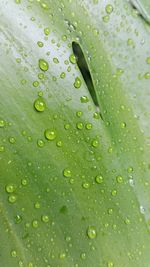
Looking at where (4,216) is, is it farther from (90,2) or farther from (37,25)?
→ (90,2)

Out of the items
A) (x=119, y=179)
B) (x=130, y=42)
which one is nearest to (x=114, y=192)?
(x=119, y=179)

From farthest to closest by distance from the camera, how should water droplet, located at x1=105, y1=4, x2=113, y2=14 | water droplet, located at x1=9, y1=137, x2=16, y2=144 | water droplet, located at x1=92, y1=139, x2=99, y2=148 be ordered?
1. water droplet, located at x1=105, y1=4, x2=113, y2=14
2. water droplet, located at x1=92, y1=139, x2=99, y2=148
3. water droplet, located at x1=9, y1=137, x2=16, y2=144

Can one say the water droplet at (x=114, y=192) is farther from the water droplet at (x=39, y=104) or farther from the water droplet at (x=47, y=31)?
the water droplet at (x=47, y=31)

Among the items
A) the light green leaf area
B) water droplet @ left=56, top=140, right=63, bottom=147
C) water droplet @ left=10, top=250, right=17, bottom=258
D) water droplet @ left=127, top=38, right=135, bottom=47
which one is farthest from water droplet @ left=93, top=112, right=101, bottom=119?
water droplet @ left=10, top=250, right=17, bottom=258

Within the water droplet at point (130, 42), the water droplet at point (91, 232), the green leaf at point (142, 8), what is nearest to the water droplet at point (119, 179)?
the water droplet at point (91, 232)

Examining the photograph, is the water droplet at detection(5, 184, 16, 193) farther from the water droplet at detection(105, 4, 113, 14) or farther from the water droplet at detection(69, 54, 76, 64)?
the water droplet at detection(105, 4, 113, 14)

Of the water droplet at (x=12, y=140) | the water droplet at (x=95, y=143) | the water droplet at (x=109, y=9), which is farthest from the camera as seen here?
the water droplet at (x=109, y=9)

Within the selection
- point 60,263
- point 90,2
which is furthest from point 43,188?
point 90,2

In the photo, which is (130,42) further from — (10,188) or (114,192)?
(10,188)
